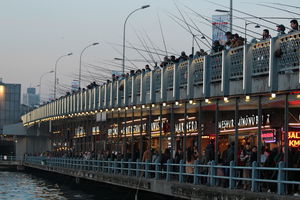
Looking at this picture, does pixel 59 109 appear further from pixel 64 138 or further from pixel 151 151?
pixel 151 151

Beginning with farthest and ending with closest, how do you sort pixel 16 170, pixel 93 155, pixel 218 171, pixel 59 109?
pixel 16 170 → pixel 59 109 → pixel 93 155 → pixel 218 171

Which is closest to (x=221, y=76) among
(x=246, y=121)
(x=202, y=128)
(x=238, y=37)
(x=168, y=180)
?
(x=238, y=37)

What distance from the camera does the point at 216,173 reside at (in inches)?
1244

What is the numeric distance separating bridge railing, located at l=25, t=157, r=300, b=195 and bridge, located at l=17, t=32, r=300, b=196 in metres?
0.09

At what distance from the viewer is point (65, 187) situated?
62594 millimetres

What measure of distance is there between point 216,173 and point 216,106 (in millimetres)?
3079

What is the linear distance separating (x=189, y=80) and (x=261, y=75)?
7783 mm

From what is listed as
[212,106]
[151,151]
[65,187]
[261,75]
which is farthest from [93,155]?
[261,75]

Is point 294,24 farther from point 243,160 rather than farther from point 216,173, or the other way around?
point 216,173

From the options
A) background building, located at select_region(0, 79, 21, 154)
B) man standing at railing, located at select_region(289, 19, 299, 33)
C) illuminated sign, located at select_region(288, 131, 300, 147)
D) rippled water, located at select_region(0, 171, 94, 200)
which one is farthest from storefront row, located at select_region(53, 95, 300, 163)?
background building, located at select_region(0, 79, 21, 154)

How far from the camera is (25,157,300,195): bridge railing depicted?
25000mm

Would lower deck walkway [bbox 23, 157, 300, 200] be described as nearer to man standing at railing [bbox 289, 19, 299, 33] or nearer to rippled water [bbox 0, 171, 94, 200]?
rippled water [bbox 0, 171, 94, 200]

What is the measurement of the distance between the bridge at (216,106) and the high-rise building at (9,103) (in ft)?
327

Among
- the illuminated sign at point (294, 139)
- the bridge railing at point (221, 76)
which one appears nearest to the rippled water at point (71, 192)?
the bridge railing at point (221, 76)
